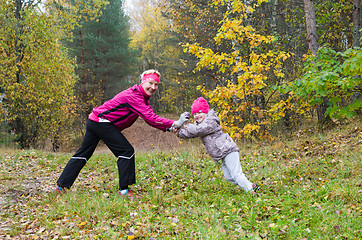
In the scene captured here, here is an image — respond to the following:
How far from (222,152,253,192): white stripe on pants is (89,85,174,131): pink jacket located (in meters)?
1.08

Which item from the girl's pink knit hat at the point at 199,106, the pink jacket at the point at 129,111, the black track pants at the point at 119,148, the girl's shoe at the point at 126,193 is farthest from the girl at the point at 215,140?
the girl's shoe at the point at 126,193

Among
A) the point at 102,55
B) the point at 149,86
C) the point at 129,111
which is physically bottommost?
the point at 129,111

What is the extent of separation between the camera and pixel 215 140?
4.49 meters

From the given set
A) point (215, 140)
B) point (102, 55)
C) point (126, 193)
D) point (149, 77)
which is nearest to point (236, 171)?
point (215, 140)

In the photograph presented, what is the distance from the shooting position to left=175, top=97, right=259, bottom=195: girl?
14.3 feet

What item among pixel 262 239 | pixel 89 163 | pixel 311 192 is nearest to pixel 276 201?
pixel 311 192

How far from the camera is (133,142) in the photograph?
1833 cm

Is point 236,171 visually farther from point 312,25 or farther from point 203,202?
point 312,25

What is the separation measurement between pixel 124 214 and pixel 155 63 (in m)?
24.3

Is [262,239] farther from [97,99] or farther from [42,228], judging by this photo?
[97,99]

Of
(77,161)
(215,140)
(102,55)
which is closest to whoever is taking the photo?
(215,140)

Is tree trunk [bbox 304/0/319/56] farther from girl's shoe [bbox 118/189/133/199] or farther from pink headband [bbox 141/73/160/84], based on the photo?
girl's shoe [bbox 118/189/133/199]

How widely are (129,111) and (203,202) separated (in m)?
1.85

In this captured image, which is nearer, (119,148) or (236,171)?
(236,171)
